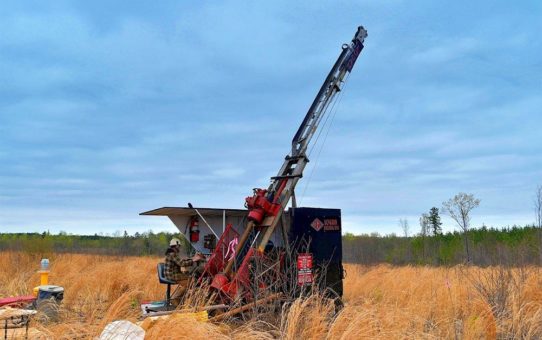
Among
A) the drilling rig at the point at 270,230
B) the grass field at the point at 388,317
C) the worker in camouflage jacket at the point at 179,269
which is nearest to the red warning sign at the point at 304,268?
the drilling rig at the point at 270,230

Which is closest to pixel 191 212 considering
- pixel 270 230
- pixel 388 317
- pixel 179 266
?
pixel 179 266

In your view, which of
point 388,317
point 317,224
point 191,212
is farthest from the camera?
point 191,212

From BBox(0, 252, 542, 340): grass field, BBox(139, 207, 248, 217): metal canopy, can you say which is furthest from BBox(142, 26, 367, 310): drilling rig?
BBox(0, 252, 542, 340): grass field

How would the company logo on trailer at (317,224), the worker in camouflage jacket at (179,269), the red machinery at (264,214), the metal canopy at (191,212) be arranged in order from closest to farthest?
the red machinery at (264,214), the worker in camouflage jacket at (179,269), the company logo on trailer at (317,224), the metal canopy at (191,212)

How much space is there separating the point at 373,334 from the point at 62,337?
136 inches

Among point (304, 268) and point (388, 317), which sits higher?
point (304, 268)

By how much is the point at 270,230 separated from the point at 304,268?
3.23 ft

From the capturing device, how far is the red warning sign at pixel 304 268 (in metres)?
9.48

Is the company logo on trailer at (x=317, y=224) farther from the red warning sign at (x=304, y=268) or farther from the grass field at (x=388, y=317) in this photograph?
the grass field at (x=388, y=317)

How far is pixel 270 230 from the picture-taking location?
369 inches

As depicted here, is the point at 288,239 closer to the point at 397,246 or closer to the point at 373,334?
the point at 373,334

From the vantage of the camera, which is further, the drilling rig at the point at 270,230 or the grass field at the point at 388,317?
the drilling rig at the point at 270,230

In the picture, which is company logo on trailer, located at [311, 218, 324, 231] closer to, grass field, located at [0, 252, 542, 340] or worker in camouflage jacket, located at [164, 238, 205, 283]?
grass field, located at [0, 252, 542, 340]

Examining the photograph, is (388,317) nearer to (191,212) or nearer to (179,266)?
(179,266)
